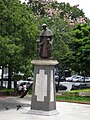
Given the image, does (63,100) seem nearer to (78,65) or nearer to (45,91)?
(78,65)

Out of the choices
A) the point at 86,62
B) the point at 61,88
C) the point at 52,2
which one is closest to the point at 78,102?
the point at 86,62

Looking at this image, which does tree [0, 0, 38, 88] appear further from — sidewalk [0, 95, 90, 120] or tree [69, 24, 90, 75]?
tree [69, 24, 90, 75]

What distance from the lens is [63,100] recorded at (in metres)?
25.1

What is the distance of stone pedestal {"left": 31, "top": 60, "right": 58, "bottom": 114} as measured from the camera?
17844 millimetres

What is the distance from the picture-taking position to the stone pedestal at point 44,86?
1784cm

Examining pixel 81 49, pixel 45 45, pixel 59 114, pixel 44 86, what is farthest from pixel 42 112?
pixel 81 49

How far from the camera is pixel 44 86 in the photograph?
58.7 feet

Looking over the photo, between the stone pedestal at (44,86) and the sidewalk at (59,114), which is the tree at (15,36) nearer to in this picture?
the stone pedestal at (44,86)

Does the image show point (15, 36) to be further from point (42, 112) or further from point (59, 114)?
point (59, 114)

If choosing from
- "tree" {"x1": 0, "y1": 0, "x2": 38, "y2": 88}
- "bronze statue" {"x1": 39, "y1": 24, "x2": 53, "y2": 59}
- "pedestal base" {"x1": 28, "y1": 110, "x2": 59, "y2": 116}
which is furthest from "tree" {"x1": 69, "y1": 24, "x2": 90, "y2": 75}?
"pedestal base" {"x1": 28, "y1": 110, "x2": 59, "y2": 116}

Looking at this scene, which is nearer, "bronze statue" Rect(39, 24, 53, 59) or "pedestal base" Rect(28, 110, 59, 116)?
"pedestal base" Rect(28, 110, 59, 116)

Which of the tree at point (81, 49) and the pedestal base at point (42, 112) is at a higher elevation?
the tree at point (81, 49)

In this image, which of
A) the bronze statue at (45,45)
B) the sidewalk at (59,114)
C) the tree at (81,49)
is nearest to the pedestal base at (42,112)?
the sidewalk at (59,114)

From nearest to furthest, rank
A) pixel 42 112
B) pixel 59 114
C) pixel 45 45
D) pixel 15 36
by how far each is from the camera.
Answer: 1. pixel 42 112
2. pixel 45 45
3. pixel 59 114
4. pixel 15 36
